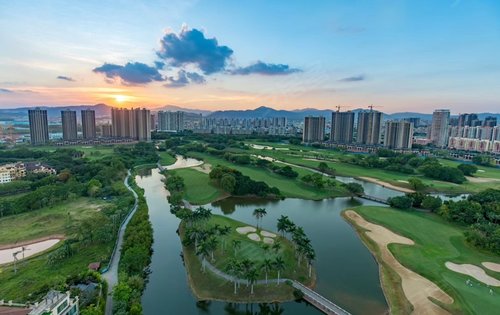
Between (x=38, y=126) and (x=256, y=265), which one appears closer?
(x=256, y=265)

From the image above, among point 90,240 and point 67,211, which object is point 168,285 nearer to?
point 90,240

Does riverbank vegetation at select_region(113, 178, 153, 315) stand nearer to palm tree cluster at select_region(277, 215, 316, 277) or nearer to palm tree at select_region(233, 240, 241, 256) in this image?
palm tree at select_region(233, 240, 241, 256)

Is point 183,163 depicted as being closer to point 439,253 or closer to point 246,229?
point 246,229

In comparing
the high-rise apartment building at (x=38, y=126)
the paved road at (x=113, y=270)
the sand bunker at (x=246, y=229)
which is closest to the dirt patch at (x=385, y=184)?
the sand bunker at (x=246, y=229)

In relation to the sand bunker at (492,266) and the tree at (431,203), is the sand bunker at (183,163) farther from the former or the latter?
the sand bunker at (492,266)

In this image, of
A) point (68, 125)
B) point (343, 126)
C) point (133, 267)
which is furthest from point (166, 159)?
point (343, 126)

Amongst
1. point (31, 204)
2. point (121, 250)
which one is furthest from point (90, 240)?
point (31, 204)

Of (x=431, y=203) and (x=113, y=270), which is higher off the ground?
(x=431, y=203)
